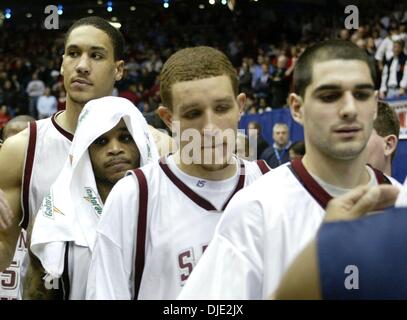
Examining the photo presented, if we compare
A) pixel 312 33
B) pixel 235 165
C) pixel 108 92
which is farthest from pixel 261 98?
pixel 235 165

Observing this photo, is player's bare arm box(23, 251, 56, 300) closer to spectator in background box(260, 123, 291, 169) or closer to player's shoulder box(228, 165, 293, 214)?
player's shoulder box(228, 165, 293, 214)

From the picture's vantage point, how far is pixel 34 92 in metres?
21.6

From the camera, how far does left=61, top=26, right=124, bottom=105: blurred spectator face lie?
426 cm

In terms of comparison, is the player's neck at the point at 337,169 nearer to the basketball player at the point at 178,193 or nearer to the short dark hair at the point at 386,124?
the basketball player at the point at 178,193

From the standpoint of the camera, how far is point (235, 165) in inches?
126

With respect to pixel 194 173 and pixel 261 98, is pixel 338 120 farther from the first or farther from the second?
pixel 261 98

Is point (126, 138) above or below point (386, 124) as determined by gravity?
below

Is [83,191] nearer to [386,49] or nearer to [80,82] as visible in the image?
[80,82]

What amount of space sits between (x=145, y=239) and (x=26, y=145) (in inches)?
59.5

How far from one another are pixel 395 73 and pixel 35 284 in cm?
1052

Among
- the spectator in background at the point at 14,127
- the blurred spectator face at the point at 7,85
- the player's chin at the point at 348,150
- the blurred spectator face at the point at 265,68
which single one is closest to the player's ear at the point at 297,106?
the player's chin at the point at 348,150

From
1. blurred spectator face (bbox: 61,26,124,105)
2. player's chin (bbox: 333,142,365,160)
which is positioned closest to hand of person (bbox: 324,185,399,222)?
player's chin (bbox: 333,142,365,160)

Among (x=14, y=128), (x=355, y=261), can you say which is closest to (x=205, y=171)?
(x=355, y=261)
